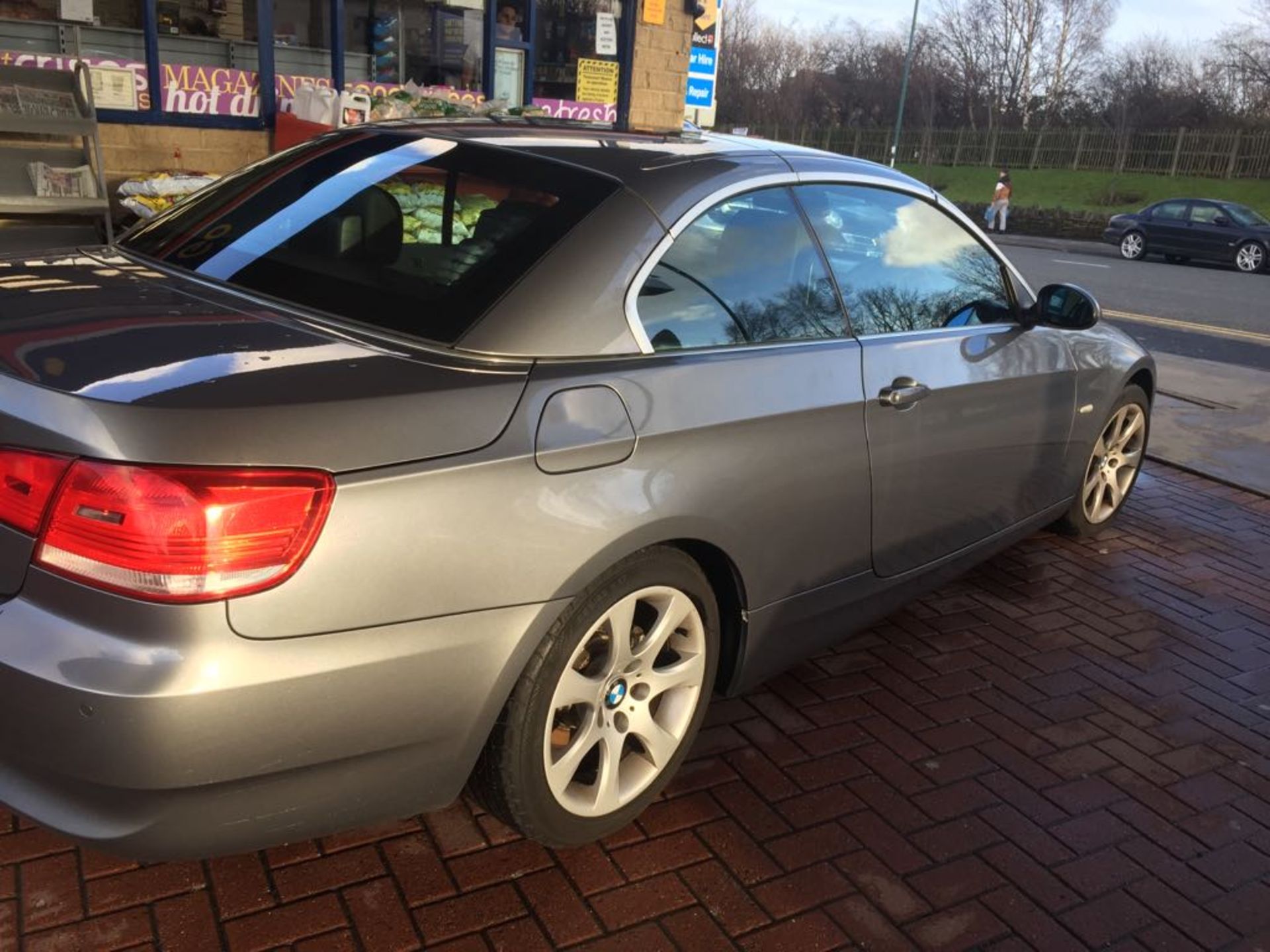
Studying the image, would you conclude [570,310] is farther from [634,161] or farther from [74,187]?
[74,187]

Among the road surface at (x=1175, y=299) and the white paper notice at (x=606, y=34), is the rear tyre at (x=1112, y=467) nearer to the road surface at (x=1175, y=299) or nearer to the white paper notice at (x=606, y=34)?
the road surface at (x=1175, y=299)

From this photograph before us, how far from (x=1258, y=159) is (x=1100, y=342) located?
3876 centimetres

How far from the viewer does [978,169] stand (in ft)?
159

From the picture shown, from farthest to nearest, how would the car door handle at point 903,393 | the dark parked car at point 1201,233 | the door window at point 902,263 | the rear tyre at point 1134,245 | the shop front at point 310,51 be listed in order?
the rear tyre at point 1134,245 < the dark parked car at point 1201,233 < the shop front at point 310,51 < the door window at point 902,263 < the car door handle at point 903,393

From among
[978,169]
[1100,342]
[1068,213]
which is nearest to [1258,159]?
[1068,213]

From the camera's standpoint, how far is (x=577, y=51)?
11055 mm

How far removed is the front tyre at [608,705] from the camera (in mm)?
2361

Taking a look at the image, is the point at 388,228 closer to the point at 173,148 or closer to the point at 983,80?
the point at 173,148

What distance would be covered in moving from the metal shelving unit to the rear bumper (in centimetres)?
622

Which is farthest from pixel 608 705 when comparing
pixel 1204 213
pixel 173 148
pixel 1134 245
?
pixel 1134 245

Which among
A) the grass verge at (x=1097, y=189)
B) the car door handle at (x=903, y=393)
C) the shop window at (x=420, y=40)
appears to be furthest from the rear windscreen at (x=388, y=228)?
the grass verge at (x=1097, y=189)

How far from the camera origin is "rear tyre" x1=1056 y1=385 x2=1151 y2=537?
4.87 meters

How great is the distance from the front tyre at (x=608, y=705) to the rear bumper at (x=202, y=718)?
0.25 m

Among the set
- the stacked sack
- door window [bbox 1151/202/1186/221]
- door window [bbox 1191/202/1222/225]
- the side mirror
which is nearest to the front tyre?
the side mirror
